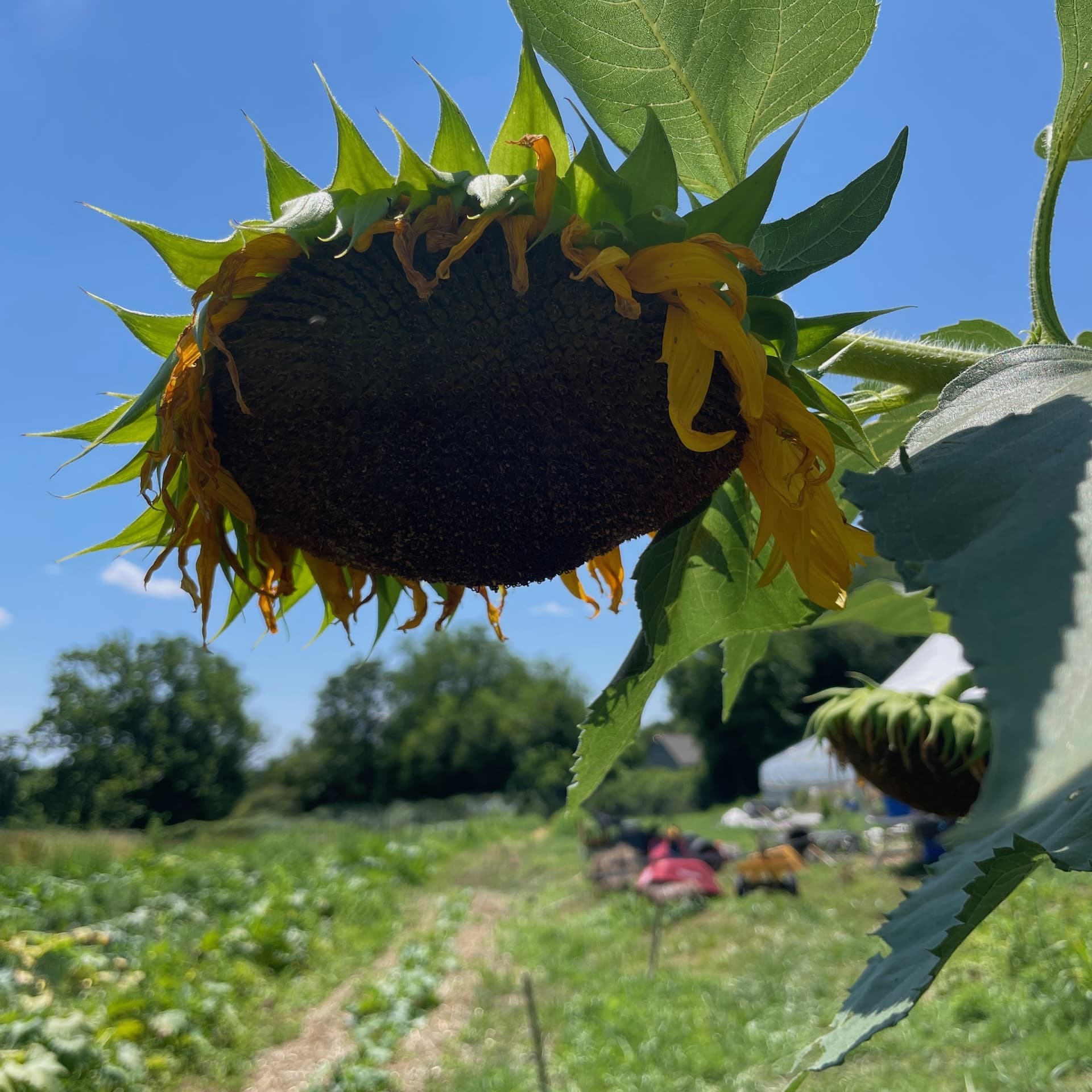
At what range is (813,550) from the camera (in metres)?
0.73

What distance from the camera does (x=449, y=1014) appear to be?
8547mm

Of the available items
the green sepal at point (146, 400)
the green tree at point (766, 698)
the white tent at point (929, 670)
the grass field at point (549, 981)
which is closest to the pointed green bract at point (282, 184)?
the green sepal at point (146, 400)

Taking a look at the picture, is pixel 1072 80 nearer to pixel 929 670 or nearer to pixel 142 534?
pixel 142 534

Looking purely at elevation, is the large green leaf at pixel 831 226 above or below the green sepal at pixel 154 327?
below

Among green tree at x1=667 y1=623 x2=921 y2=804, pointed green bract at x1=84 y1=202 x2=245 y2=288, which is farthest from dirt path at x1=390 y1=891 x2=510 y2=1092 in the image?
green tree at x1=667 y1=623 x2=921 y2=804

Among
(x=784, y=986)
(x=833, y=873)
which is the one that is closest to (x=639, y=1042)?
(x=784, y=986)

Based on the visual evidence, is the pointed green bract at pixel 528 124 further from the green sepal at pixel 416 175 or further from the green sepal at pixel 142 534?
the green sepal at pixel 142 534

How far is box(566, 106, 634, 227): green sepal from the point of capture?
624mm

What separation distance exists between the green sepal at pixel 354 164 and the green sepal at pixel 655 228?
164 mm

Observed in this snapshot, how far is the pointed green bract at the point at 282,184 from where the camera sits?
2.25 ft

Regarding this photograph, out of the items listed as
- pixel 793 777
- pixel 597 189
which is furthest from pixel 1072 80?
pixel 793 777

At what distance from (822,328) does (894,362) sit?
7 centimetres

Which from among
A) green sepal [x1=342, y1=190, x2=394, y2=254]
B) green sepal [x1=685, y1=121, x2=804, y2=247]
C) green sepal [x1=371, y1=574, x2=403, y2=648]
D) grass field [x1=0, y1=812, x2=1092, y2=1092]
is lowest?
grass field [x1=0, y1=812, x2=1092, y2=1092]

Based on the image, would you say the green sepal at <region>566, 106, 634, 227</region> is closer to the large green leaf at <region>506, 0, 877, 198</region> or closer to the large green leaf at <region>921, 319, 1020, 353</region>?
the large green leaf at <region>506, 0, 877, 198</region>
